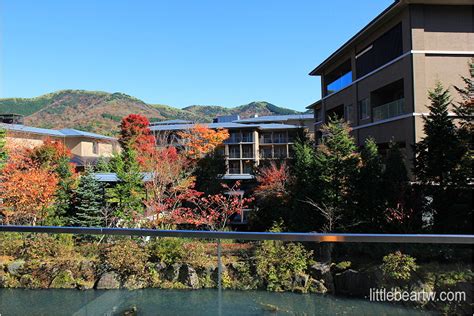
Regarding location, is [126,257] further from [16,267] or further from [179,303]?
[16,267]

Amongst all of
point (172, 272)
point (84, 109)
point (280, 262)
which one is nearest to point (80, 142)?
point (172, 272)

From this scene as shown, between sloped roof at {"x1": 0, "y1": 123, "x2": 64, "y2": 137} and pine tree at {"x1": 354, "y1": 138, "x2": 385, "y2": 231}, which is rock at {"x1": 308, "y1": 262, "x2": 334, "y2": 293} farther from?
sloped roof at {"x1": 0, "y1": 123, "x2": 64, "y2": 137}

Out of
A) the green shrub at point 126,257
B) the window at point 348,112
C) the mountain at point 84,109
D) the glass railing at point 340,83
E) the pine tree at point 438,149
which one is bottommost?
the green shrub at point 126,257

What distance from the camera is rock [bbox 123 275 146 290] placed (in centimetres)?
262

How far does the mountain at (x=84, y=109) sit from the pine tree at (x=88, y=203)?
114ft

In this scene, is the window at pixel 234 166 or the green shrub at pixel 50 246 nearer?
the green shrub at pixel 50 246

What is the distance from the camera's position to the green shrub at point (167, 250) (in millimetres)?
2518

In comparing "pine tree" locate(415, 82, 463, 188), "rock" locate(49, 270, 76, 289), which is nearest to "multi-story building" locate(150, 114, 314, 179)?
"pine tree" locate(415, 82, 463, 188)

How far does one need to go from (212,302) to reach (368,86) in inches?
627

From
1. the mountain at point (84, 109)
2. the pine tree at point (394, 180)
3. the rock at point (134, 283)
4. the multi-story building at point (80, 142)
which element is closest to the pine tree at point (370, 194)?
the pine tree at point (394, 180)

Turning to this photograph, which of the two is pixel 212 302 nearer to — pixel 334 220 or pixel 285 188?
pixel 334 220

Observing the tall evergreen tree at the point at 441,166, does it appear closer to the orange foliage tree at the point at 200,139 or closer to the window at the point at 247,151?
the orange foliage tree at the point at 200,139

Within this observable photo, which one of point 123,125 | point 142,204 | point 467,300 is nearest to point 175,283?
point 467,300

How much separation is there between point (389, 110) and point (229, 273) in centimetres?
1443
